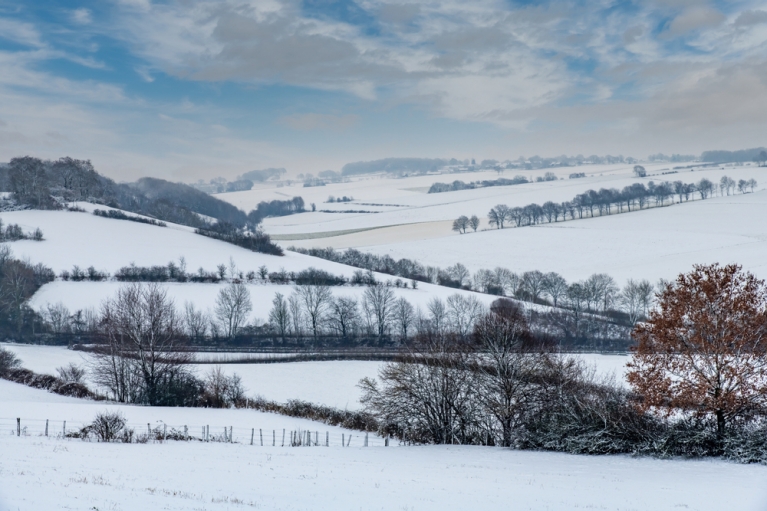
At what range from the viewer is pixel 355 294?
73.8 metres

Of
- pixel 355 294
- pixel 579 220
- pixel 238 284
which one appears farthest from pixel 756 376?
pixel 579 220

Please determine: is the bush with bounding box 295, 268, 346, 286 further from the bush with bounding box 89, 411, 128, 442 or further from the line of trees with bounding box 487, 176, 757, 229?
the line of trees with bounding box 487, 176, 757, 229

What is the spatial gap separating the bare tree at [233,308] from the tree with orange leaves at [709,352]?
50.8 m

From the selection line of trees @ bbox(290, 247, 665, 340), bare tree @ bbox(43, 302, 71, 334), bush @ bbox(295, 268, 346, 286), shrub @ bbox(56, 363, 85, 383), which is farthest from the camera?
bush @ bbox(295, 268, 346, 286)

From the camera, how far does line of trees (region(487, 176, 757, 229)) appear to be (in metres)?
137

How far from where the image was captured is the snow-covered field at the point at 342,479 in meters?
12.7

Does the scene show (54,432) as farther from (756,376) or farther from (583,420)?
(756,376)

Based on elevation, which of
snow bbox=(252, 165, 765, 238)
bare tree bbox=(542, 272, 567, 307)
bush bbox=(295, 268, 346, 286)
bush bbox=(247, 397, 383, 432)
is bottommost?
bush bbox=(247, 397, 383, 432)

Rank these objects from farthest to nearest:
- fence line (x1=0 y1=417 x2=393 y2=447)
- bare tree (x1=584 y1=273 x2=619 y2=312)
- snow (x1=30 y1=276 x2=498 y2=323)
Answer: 1. bare tree (x1=584 y1=273 x2=619 y2=312)
2. snow (x1=30 y1=276 x2=498 y2=323)
3. fence line (x1=0 y1=417 x2=393 y2=447)

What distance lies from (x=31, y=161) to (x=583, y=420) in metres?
135

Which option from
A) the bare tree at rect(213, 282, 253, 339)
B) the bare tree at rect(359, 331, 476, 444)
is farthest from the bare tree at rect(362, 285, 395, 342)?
the bare tree at rect(359, 331, 476, 444)

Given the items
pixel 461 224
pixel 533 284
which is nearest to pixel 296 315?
pixel 533 284

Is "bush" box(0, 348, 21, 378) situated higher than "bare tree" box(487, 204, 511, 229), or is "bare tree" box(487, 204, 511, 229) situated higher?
"bare tree" box(487, 204, 511, 229)

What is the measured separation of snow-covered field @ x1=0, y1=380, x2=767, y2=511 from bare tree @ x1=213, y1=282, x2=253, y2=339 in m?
40.1
